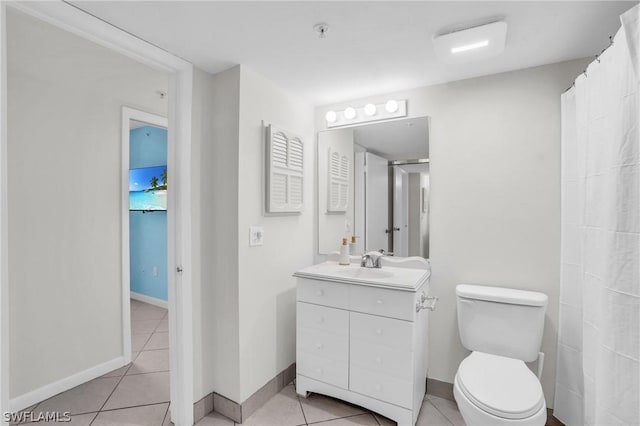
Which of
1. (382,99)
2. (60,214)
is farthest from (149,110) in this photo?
(382,99)

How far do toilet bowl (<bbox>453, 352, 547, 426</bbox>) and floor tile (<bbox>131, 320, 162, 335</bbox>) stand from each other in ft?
10.0

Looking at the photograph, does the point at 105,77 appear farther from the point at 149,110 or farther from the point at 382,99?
the point at 382,99

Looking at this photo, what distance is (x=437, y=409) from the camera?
6.82 feet

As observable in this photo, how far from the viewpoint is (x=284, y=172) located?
2295 millimetres

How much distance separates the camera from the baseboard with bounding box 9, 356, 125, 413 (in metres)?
2.03

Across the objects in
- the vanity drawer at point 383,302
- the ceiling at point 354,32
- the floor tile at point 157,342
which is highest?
the ceiling at point 354,32

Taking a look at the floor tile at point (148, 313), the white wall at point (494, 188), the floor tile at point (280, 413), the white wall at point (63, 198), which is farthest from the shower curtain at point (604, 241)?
the floor tile at point (148, 313)

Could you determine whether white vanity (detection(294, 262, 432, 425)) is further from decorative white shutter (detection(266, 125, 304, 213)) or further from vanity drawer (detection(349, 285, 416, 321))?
decorative white shutter (detection(266, 125, 304, 213))

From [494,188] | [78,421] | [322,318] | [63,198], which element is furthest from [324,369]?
[63,198]

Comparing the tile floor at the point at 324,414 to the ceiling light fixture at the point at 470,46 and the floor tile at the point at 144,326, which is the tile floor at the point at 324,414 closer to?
the floor tile at the point at 144,326

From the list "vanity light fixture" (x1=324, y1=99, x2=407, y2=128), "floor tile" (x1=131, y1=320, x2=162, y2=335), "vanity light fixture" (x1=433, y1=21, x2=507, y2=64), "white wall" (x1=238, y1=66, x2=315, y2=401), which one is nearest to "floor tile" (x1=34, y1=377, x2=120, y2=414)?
"floor tile" (x1=131, y1=320, x2=162, y2=335)

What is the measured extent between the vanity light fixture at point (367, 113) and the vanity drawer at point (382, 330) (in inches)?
56.7

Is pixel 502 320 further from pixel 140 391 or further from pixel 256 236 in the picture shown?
pixel 140 391

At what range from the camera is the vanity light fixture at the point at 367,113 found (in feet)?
7.66
